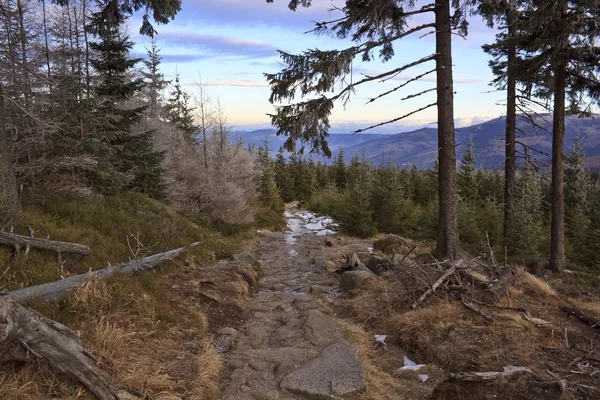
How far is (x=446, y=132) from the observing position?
29.9 feet

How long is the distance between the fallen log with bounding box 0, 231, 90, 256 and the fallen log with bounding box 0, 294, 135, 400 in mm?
3220

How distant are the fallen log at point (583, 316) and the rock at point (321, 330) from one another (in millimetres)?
4128

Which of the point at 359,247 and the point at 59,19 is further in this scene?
the point at 359,247

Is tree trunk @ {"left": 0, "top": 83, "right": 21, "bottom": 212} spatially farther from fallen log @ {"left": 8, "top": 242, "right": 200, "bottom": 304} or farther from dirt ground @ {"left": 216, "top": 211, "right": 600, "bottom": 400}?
dirt ground @ {"left": 216, "top": 211, "right": 600, "bottom": 400}

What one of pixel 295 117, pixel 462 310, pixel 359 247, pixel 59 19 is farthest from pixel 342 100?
pixel 59 19

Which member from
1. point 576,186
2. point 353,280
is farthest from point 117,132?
point 576,186

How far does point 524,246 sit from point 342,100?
1306 centimetres

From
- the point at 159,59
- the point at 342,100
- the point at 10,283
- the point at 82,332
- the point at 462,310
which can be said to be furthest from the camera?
the point at 159,59

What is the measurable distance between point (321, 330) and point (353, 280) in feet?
10.3

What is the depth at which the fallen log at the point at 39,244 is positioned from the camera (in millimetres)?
6172

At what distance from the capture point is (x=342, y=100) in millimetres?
8656

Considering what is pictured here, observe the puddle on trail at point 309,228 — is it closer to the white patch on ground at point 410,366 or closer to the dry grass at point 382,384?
the dry grass at point 382,384

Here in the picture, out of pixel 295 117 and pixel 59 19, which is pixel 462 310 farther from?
pixel 59 19

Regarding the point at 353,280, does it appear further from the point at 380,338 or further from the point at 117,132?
the point at 117,132
